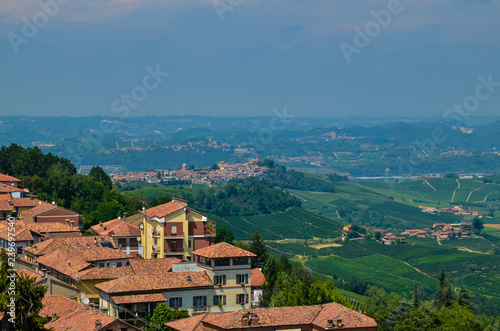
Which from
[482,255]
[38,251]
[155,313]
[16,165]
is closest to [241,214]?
[482,255]

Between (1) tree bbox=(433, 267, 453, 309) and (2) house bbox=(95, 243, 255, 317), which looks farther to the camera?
(1) tree bbox=(433, 267, 453, 309)

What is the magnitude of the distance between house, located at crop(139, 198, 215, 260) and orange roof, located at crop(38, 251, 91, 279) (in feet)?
19.2

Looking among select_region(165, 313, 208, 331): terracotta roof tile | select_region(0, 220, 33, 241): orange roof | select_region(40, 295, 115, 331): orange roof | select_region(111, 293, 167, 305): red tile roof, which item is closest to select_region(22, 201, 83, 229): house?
select_region(0, 220, 33, 241): orange roof

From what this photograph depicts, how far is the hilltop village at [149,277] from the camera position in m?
26.8

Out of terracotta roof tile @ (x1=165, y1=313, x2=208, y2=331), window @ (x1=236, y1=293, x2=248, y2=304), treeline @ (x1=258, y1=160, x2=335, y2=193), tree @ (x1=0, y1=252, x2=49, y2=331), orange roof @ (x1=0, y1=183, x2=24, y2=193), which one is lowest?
treeline @ (x1=258, y1=160, x2=335, y2=193)

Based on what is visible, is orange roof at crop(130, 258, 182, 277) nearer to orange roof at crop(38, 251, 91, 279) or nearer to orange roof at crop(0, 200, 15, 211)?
orange roof at crop(38, 251, 91, 279)

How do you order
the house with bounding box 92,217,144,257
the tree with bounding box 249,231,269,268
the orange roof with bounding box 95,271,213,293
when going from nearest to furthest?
the orange roof with bounding box 95,271,213,293 < the house with bounding box 92,217,144,257 < the tree with bounding box 249,231,269,268

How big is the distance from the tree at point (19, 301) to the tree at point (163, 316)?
780cm

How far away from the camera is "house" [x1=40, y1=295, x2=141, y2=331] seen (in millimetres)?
25578

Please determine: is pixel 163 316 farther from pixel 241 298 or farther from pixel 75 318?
pixel 241 298

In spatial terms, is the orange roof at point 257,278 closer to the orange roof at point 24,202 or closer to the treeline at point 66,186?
the treeline at point 66,186

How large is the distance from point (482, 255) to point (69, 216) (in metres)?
70.1

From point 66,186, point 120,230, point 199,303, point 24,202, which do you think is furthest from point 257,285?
point 66,186

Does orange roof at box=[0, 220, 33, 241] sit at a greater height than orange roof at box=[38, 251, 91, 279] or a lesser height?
greater
